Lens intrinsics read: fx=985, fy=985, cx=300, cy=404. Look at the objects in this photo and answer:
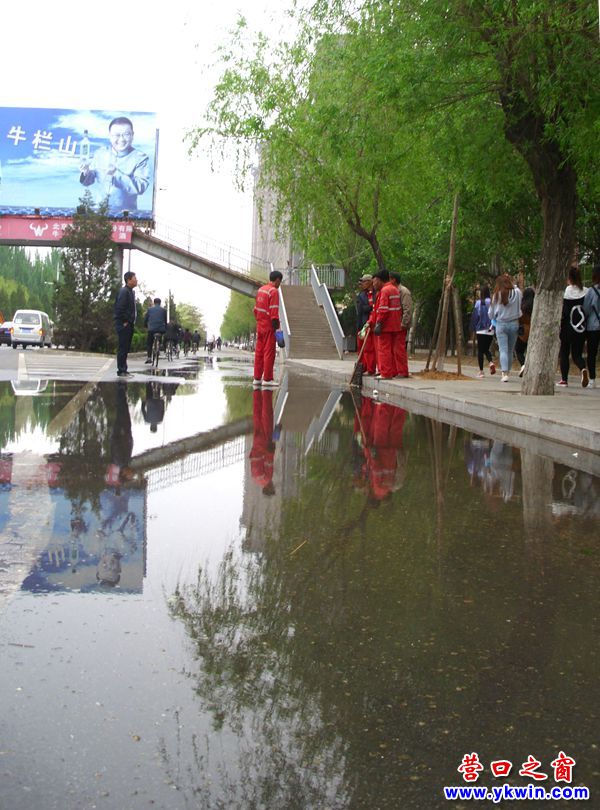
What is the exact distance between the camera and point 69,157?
5781 cm

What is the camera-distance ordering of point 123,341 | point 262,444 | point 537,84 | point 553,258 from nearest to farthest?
point 262,444 → point 537,84 → point 553,258 → point 123,341

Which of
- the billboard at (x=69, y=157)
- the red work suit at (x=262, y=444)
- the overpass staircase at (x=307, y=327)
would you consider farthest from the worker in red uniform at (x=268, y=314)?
the billboard at (x=69, y=157)

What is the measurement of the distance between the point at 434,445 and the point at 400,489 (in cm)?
283

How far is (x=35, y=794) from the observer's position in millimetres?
2256

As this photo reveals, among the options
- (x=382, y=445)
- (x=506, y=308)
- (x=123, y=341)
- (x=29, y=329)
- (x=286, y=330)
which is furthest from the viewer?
(x=29, y=329)

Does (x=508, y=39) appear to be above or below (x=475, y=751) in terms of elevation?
above

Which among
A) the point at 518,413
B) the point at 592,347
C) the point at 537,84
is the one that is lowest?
the point at 518,413

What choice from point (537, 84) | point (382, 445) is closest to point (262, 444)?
point (382, 445)

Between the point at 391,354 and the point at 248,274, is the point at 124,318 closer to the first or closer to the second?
the point at 391,354

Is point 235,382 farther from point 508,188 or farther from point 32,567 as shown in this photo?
point 32,567

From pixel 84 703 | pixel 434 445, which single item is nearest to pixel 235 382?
pixel 434 445

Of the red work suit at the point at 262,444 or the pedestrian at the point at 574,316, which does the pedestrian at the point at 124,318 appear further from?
the pedestrian at the point at 574,316

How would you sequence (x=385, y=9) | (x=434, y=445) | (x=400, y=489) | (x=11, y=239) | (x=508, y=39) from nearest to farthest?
1. (x=400, y=489)
2. (x=434, y=445)
3. (x=508, y=39)
4. (x=385, y=9)
5. (x=11, y=239)

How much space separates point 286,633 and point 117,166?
57.2 m
